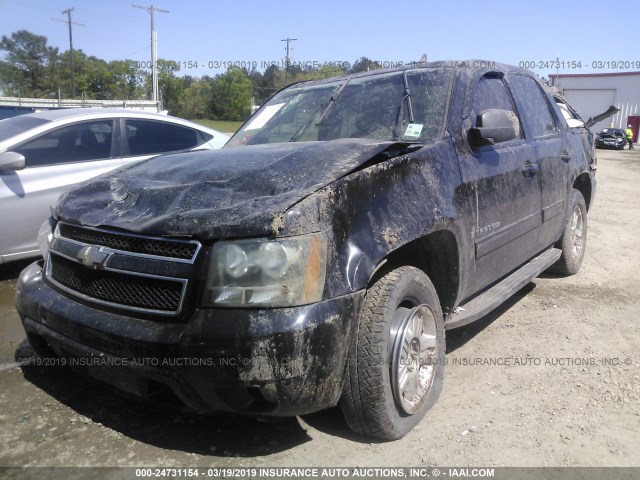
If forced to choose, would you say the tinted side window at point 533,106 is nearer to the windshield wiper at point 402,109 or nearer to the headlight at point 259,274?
the windshield wiper at point 402,109

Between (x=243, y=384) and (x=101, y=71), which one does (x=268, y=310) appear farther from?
(x=101, y=71)

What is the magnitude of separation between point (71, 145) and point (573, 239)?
198 inches

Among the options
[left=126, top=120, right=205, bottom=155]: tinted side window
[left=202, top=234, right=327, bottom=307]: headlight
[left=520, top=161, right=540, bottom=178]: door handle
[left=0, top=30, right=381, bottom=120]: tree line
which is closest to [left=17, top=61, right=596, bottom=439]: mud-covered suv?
[left=202, top=234, right=327, bottom=307]: headlight

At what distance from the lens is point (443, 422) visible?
2818 mm

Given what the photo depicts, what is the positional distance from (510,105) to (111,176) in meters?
2.84

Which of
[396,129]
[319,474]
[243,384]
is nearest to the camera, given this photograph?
[243,384]

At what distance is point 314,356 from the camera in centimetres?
210

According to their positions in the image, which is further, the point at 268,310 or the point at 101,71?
the point at 101,71

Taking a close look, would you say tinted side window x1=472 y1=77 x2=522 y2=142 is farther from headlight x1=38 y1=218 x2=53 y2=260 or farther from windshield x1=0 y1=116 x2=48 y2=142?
windshield x1=0 y1=116 x2=48 y2=142

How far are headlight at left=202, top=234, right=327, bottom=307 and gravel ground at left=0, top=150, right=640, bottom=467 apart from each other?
2.68 feet

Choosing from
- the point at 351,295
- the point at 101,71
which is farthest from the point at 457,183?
the point at 101,71

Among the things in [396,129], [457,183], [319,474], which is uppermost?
[396,129]

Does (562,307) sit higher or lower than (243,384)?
lower

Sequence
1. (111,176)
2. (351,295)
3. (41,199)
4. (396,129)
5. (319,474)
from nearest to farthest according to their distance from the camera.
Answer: (351,295) → (319,474) → (111,176) → (396,129) → (41,199)
